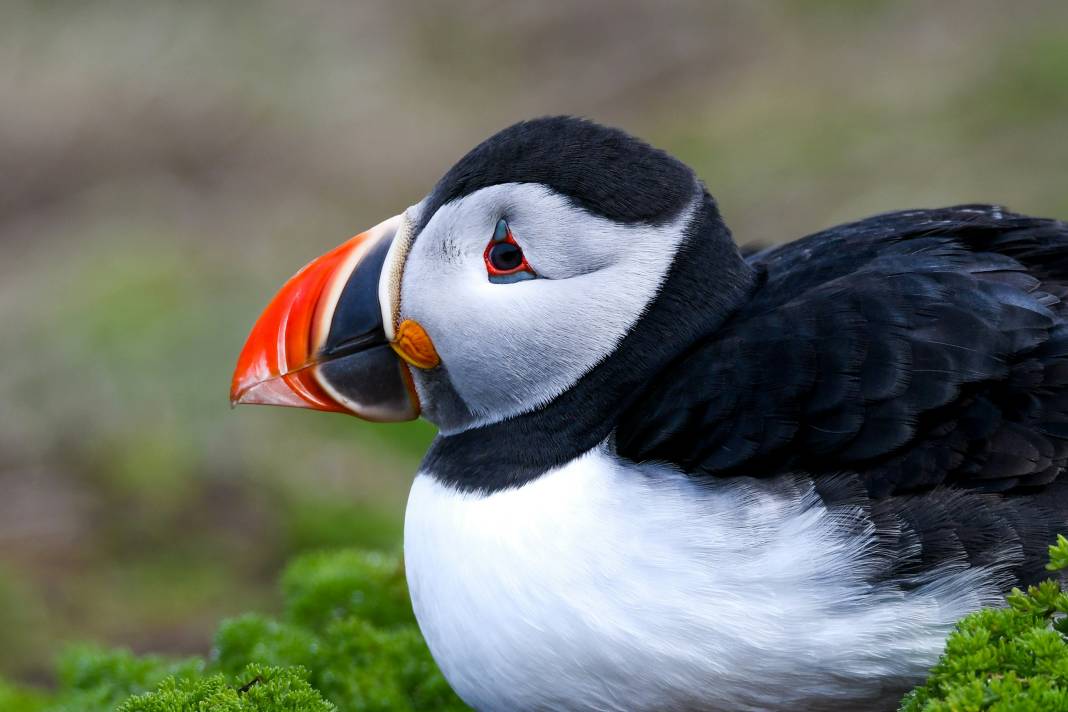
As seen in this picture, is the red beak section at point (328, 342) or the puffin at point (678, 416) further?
the red beak section at point (328, 342)

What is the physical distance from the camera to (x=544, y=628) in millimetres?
3197

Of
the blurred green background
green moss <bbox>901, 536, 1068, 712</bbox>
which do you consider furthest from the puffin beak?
the blurred green background

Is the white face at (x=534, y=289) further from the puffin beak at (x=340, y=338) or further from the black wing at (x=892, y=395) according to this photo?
the black wing at (x=892, y=395)

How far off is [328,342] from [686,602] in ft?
3.95

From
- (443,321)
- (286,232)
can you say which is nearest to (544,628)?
(443,321)

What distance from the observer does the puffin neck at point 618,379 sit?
11.3 feet

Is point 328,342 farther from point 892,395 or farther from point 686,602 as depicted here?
point 892,395

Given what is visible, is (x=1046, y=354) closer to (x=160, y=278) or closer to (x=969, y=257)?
(x=969, y=257)

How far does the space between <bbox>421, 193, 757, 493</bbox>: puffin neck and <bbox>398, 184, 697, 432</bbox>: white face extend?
0.03 meters

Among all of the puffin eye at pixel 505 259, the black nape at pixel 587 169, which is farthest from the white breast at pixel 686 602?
the black nape at pixel 587 169

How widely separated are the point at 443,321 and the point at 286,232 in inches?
307

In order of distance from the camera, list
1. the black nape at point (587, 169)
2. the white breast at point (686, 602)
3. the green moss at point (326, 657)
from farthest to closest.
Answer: the green moss at point (326, 657) → the black nape at point (587, 169) → the white breast at point (686, 602)

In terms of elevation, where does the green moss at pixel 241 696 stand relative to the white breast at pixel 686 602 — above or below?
below

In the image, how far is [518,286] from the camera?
11.3 ft
